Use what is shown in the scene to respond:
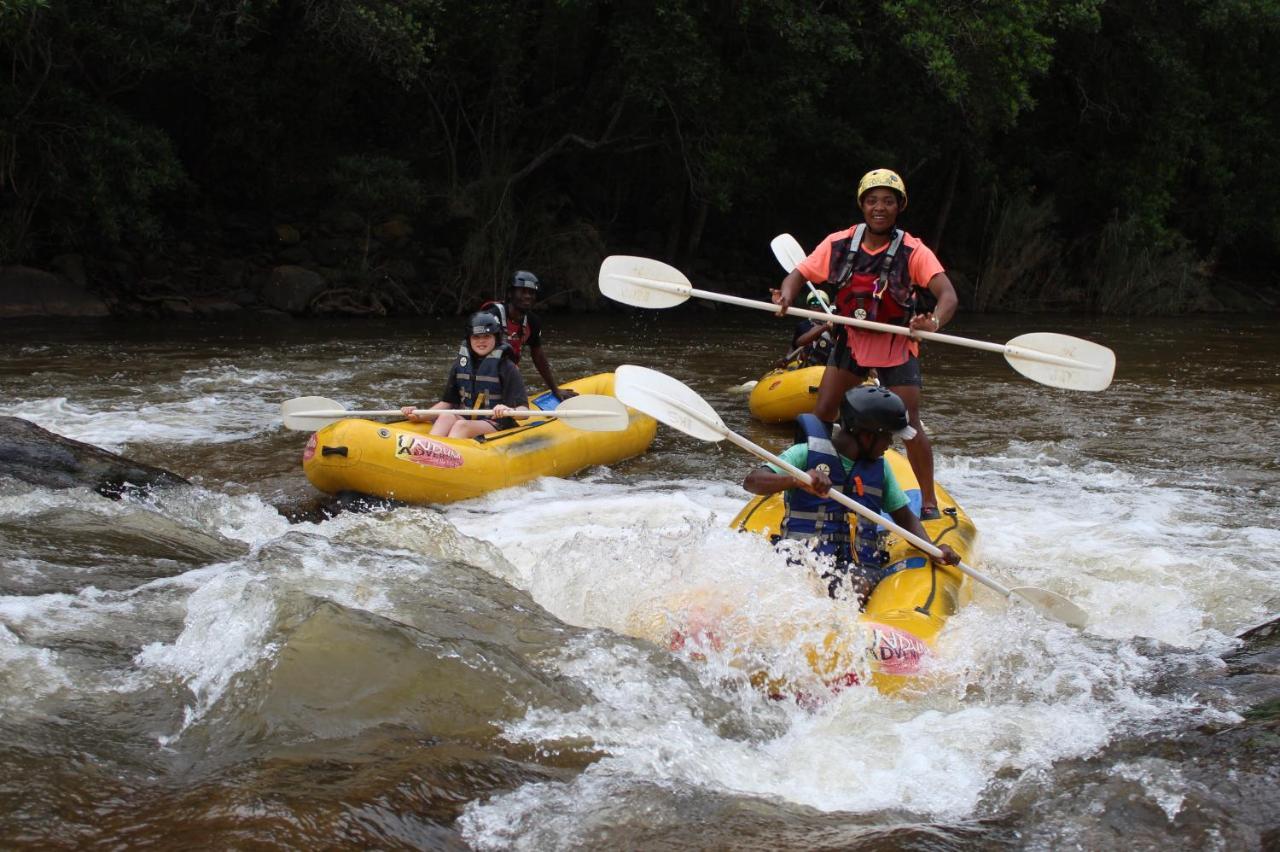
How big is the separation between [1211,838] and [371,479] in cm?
410

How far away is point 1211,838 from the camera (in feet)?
8.83

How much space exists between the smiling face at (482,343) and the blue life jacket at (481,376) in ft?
0.10

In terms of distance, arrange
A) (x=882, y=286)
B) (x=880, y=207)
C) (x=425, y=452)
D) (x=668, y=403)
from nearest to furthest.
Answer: (x=668, y=403), (x=880, y=207), (x=882, y=286), (x=425, y=452)

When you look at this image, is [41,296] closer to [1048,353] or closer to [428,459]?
[428,459]

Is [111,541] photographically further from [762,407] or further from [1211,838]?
[762,407]

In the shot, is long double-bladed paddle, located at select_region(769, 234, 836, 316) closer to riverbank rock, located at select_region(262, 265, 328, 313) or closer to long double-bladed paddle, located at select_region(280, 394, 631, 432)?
long double-bladed paddle, located at select_region(280, 394, 631, 432)

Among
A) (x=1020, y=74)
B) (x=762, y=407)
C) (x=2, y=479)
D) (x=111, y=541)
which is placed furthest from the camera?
(x=1020, y=74)

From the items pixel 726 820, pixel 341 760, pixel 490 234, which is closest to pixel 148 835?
pixel 341 760

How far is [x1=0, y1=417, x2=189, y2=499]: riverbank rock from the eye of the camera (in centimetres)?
530

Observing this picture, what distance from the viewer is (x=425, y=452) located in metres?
5.97

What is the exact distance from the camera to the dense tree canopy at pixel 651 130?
13109mm

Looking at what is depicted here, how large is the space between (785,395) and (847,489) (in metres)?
4.09

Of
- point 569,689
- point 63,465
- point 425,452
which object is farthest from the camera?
point 425,452

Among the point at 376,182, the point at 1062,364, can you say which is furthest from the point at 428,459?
the point at 376,182
